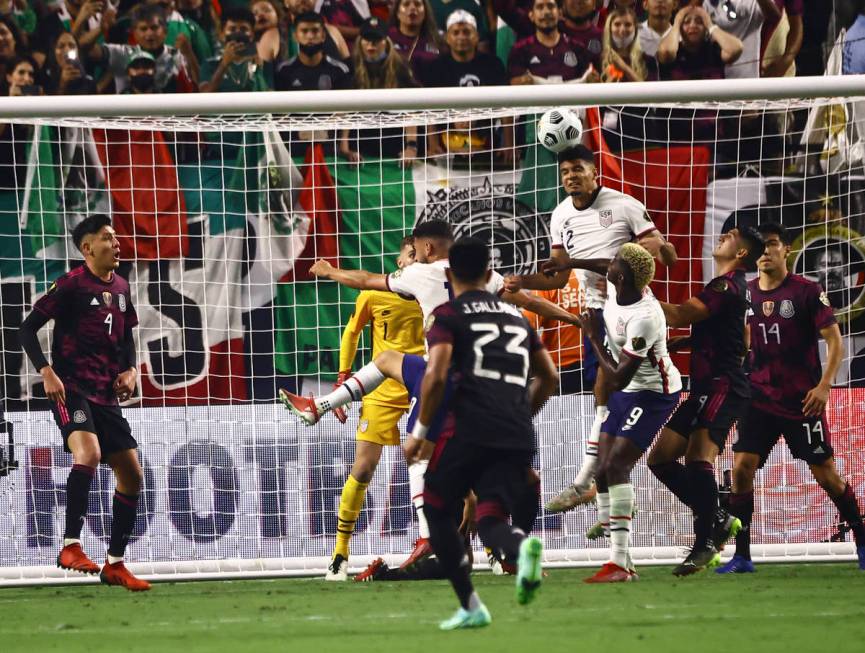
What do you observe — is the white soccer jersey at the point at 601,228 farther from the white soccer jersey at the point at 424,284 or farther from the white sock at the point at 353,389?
the white sock at the point at 353,389

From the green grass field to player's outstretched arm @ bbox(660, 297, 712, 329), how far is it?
5.03 feet

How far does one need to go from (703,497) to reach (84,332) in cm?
387

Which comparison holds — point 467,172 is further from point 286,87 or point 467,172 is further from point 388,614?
point 388,614

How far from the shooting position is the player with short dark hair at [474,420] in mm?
5207

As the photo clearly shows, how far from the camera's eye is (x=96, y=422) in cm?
761

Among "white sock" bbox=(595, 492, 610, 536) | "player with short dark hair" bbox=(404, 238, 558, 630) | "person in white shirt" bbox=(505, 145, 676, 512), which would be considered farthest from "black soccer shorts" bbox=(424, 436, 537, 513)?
"person in white shirt" bbox=(505, 145, 676, 512)

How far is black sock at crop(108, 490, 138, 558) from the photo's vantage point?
7.58 metres

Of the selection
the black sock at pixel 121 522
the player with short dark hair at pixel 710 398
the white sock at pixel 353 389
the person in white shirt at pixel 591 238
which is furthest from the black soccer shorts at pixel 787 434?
the black sock at pixel 121 522

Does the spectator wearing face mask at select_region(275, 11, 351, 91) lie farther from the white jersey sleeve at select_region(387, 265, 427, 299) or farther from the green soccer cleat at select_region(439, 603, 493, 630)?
the green soccer cleat at select_region(439, 603, 493, 630)

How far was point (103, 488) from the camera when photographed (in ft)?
29.8

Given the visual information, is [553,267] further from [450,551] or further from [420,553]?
[450,551]

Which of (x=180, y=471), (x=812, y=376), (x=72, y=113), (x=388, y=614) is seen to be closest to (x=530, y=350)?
(x=388, y=614)

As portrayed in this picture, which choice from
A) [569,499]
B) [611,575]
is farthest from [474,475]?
[569,499]

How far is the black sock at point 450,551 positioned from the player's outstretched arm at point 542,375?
81 centimetres
